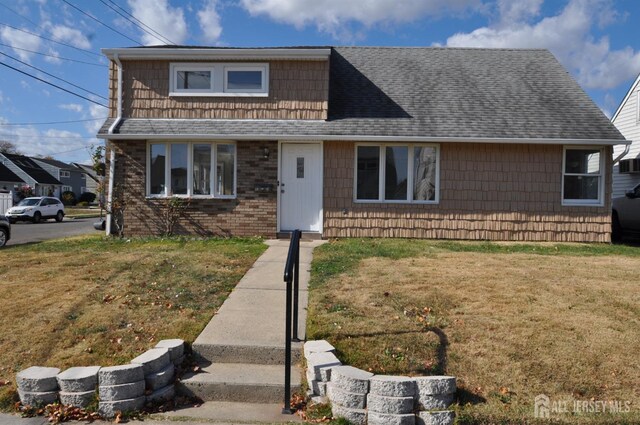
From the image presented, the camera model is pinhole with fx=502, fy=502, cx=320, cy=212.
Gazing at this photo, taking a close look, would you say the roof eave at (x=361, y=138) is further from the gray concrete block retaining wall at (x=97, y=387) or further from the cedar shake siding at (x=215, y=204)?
the gray concrete block retaining wall at (x=97, y=387)

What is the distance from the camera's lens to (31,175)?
50625 mm

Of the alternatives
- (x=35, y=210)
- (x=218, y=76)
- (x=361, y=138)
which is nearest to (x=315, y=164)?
(x=361, y=138)

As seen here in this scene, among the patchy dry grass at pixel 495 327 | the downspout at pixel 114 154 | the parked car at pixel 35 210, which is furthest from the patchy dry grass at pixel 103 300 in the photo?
the parked car at pixel 35 210

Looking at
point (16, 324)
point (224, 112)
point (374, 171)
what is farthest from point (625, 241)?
point (16, 324)

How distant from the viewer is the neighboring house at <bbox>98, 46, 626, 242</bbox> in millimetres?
12328

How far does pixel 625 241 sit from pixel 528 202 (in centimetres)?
406

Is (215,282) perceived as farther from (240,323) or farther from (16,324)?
(16,324)

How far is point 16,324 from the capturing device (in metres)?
5.62

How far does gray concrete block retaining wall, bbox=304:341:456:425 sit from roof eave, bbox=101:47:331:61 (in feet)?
31.2

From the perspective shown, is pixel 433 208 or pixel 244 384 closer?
pixel 244 384

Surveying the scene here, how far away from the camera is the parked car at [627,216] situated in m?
13.2

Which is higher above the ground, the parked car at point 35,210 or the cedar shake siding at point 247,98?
the cedar shake siding at point 247,98

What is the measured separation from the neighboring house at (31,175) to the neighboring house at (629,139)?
4860 cm

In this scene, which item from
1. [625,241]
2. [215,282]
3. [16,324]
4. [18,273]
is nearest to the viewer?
[16,324]
